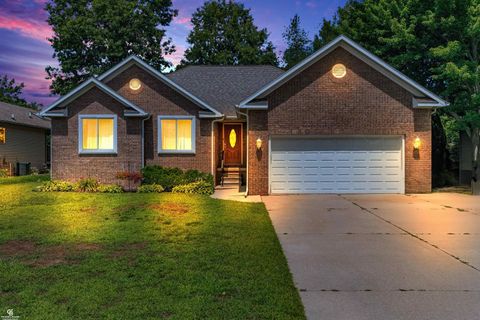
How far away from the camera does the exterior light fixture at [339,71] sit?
15.9 m

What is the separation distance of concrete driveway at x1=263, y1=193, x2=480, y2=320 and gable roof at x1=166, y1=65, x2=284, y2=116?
Answer: 8.69 metres

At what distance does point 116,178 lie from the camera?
16875mm

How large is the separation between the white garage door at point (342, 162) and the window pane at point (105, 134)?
22.4 feet

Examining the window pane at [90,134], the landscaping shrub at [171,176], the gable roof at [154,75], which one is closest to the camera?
the landscaping shrub at [171,176]

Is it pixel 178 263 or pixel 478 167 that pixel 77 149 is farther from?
pixel 478 167

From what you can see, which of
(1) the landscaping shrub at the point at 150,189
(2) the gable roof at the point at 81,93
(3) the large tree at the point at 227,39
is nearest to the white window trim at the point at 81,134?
(2) the gable roof at the point at 81,93

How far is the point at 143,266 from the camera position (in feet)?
19.3

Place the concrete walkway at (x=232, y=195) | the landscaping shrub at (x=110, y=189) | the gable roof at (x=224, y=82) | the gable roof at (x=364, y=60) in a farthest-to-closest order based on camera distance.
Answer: the gable roof at (x=224, y=82), the landscaping shrub at (x=110, y=189), the gable roof at (x=364, y=60), the concrete walkway at (x=232, y=195)

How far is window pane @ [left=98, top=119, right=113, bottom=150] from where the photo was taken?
55.9 ft

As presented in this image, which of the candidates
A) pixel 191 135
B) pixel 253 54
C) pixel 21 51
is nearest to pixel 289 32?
pixel 253 54

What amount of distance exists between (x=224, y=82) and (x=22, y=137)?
1600cm

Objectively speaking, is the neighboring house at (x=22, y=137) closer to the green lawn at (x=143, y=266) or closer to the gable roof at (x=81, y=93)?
the gable roof at (x=81, y=93)

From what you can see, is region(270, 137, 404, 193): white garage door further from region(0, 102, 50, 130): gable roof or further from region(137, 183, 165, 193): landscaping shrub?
region(0, 102, 50, 130): gable roof

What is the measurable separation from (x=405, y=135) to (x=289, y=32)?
29931 millimetres
